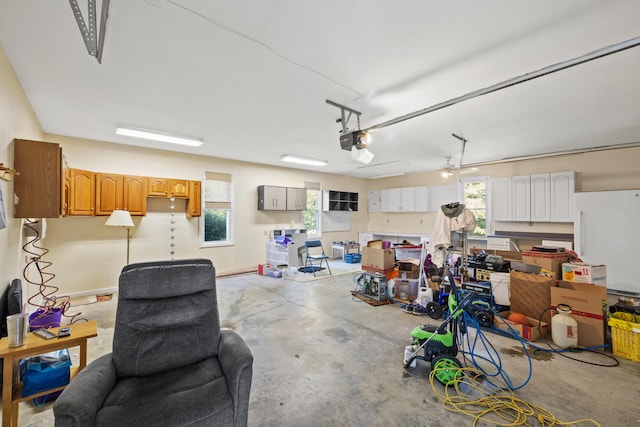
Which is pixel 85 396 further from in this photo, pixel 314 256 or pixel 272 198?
pixel 314 256

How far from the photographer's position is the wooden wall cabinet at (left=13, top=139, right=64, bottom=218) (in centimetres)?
256

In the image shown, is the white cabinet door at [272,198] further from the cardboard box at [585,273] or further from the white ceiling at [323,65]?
the cardboard box at [585,273]

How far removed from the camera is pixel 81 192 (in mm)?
4328

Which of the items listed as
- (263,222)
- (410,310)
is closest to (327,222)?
(263,222)

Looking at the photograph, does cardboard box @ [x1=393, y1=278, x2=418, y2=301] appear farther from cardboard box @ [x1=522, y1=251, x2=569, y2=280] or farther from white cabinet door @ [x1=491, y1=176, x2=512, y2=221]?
white cabinet door @ [x1=491, y1=176, x2=512, y2=221]

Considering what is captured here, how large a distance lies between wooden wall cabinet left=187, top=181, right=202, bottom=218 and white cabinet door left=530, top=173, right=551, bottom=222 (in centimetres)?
722

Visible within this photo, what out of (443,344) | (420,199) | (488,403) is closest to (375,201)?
(420,199)

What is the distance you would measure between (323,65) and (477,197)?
6.26m

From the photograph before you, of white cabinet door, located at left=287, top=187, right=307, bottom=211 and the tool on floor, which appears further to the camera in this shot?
white cabinet door, located at left=287, top=187, right=307, bottom=211

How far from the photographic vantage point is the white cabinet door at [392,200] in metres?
8.56

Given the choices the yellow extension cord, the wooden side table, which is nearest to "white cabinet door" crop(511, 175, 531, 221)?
the yellow extension cord

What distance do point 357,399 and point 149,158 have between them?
5.54 metres

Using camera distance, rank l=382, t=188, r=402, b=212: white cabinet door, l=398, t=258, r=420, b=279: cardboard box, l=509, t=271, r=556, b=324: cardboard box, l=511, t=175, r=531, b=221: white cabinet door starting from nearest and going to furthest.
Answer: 1. l=509, t=271, r=556, b=324: cardboard box
2. l=398, t=258, r=420, b=279: cardboard box
3. l=511, t=175, r=531, b=221: white cabinet door
4. l=382, t=188, r=402, b=212: white cabinet door

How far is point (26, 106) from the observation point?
3055 millimetres
